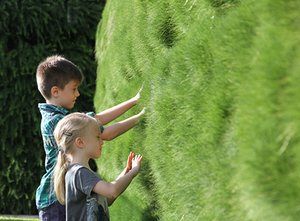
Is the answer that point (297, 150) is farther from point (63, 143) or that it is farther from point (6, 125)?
point (6, 125)

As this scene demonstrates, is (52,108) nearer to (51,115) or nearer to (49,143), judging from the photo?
(51,115)

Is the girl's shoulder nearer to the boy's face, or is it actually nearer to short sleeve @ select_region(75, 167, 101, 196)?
short sleeve @ select_region(75, 167, 101, 196)

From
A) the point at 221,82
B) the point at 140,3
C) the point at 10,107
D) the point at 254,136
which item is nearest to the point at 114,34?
the point at 140,3

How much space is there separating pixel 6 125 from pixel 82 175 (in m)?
6.12

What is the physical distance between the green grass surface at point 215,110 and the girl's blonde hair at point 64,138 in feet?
1.15

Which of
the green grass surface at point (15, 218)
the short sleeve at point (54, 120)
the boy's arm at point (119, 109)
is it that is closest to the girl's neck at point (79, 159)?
the short sleeve at point (54, 120)

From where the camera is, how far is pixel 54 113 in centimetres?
396

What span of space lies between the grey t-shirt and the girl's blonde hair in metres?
0.09

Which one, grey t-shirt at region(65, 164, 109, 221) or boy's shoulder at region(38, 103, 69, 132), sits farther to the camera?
boy's shoulder at region(38, 103, 69, 132)

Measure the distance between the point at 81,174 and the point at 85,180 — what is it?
0.12ft

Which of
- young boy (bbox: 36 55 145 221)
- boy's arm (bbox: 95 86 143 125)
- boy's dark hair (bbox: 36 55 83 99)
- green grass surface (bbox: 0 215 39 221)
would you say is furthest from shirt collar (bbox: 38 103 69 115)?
green grass surface (bbox: 0 215 39 221)

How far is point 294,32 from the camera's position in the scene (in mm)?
2100

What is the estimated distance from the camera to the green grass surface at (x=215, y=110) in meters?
2.07

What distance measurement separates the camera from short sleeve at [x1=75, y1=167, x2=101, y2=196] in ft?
11.4
